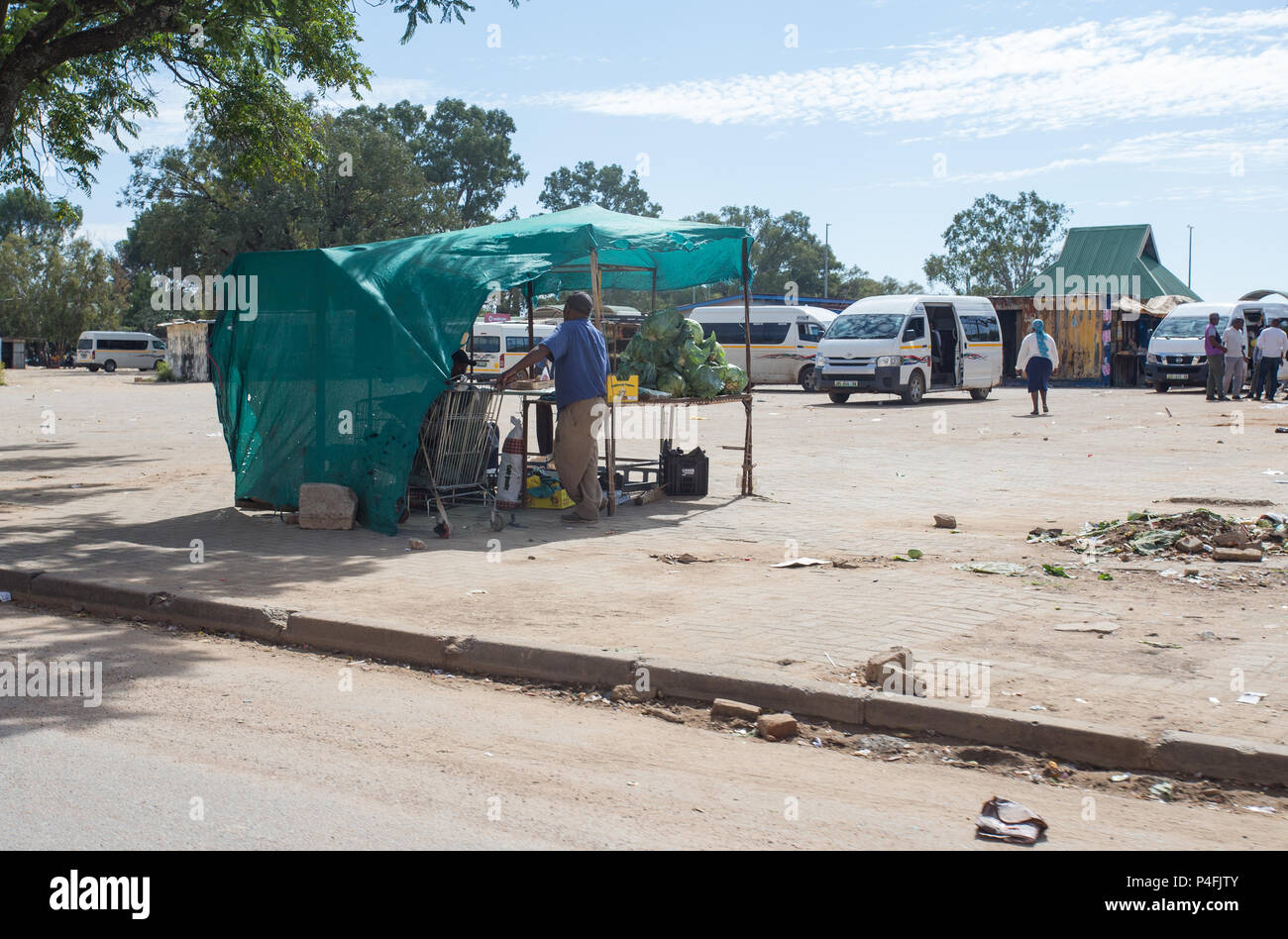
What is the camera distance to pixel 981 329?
28656mm

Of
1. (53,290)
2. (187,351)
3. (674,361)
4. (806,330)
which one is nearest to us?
(674,361)

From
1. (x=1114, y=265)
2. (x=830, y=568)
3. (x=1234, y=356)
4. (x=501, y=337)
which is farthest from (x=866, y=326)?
(x=1114, y=265)

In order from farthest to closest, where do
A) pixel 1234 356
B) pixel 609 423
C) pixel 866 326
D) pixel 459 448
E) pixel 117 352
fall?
pixel 117 352, pixel 866 326, pixel 1234 356, pixel 459 448, pixel 609 423

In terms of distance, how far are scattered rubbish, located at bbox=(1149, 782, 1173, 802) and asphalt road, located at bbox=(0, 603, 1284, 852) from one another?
0.32ft

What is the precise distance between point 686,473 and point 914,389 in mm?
16249

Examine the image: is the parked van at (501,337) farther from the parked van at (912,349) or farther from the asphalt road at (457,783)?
the asphalt road at (457,783)

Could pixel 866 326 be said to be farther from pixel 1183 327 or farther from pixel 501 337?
pixel 501 337

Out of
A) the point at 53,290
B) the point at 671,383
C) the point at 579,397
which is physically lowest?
the point at 579,397

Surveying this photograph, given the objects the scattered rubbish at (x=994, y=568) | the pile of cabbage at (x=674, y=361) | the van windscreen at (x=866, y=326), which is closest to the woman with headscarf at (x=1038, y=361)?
the van windscreen at (x=866, y=326)

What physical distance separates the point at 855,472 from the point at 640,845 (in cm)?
1083

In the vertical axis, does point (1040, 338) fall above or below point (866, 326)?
below

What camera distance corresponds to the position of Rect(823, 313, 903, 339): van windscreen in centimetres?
2702

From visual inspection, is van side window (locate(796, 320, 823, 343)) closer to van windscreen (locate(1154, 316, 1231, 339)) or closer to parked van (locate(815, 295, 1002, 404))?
parked van (locate(815, 295, 1002, 404))
